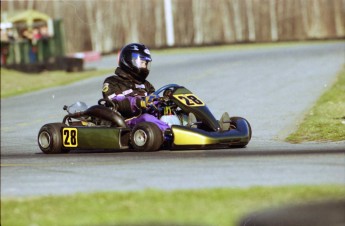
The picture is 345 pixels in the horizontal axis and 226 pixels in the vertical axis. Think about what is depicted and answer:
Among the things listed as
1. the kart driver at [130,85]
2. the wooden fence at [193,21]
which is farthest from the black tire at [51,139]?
the wooden fence at [193,21]

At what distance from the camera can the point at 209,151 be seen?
1071cm

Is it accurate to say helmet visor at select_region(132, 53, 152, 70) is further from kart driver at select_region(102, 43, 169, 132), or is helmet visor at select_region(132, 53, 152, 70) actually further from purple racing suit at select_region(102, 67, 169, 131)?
purple racing suit at select_region(102, 67, 169, 131)

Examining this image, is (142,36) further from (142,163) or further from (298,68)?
(142,163)

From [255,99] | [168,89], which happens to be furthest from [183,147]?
[255,99]

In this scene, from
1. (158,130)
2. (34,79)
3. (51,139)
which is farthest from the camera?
(34,79)

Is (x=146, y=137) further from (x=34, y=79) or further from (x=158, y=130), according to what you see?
(x=34, y=79)

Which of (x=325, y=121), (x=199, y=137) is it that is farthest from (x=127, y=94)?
(x=325, y=121)

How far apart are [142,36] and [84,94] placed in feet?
76.5

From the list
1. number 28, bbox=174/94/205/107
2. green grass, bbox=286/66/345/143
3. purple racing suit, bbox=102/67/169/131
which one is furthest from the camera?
green grass, bbox=286/66/345/143

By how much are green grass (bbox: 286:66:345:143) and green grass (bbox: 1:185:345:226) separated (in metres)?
4.91

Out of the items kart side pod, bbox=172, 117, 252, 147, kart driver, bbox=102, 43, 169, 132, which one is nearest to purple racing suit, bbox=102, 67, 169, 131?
kart driver, bbox=102, 43, 169, 132

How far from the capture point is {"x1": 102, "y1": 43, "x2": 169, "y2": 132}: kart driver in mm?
11172

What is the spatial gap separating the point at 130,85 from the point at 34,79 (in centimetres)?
1903

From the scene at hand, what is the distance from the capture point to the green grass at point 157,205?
6500 millimetres
